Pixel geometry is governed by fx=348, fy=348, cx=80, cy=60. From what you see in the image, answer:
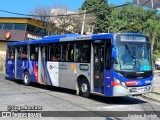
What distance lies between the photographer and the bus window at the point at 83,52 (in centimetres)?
1523

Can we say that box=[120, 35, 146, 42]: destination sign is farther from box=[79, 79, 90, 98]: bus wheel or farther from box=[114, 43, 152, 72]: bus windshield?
box=[79, 79, 90, 98]: bus wheel

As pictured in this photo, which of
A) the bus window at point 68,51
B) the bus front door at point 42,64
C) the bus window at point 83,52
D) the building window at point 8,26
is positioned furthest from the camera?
the building window at point 8,26

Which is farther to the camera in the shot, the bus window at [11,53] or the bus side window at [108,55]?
the bus window at [11,53]

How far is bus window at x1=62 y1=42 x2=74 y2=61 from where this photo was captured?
16.5 m

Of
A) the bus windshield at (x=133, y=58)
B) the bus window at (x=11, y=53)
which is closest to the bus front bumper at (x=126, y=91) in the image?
the bus windshield at (x=133, y=58)

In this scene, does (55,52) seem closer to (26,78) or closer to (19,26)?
(26,78)

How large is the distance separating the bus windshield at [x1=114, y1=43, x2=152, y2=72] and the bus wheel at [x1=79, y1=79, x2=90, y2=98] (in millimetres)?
2276

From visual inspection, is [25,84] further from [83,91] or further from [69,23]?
[69,23]

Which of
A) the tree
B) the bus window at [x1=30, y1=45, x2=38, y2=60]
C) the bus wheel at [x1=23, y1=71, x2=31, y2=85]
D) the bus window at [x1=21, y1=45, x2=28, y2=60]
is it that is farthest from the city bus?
the tree

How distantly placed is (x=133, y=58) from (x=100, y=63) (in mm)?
1393

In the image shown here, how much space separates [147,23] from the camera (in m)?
88.8

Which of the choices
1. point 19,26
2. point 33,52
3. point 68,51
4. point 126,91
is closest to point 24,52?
point 33,52

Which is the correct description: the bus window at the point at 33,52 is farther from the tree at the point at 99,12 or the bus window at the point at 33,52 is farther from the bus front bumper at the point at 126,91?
the tree at the point at 99,12

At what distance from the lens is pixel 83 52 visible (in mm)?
15555
